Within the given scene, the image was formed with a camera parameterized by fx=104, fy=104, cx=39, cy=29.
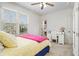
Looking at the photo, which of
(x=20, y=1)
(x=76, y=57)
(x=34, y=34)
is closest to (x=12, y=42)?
(x=34, y=34)

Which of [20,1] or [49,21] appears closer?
[20,1]

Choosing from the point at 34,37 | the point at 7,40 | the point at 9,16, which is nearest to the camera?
the point at 7,40

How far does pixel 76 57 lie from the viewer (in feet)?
4.61

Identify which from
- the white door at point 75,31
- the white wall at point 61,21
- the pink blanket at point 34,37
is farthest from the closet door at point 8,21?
the white door at point 75,31

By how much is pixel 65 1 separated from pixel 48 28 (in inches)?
17.8

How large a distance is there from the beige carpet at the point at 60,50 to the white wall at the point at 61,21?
0.30ft

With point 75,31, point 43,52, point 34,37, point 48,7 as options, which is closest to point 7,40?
point 34,37

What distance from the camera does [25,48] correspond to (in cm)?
138

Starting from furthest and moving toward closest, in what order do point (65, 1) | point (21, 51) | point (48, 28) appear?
point (48, 28) < point (65, 1) < point (21, 51)

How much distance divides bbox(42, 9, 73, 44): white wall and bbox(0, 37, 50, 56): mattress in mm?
258

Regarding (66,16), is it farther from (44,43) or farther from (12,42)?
(12,42)

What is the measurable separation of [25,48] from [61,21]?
0.64 metres

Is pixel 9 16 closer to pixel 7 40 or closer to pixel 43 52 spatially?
pixel 7 40

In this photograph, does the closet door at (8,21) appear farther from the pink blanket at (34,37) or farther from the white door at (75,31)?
the white door at (75,31)
